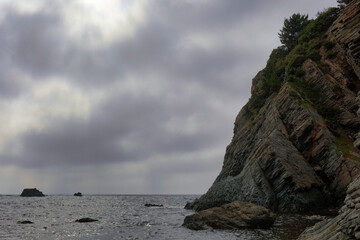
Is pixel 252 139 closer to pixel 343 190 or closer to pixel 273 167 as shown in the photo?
pixel 273 167

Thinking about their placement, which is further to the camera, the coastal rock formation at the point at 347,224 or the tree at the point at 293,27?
the tree at the point at 293,27

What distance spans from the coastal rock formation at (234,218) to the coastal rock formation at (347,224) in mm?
13465

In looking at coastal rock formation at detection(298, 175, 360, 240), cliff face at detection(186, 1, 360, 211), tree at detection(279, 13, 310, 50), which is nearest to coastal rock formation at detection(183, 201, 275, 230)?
cliff face at detection(186, 1, 360, 211)

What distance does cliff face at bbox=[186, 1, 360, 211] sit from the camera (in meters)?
40.4

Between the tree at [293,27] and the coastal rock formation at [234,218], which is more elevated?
the tree at [293,27]

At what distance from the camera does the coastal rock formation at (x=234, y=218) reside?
30.5m

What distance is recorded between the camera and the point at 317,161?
44.0 metres

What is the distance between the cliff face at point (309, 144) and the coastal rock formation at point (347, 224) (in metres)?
23.4

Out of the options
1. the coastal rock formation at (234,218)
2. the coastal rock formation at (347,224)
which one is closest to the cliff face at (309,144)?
the coastal rock formation at (234,218)

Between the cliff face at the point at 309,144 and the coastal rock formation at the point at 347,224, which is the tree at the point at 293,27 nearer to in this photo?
the cliff face at the point at 309,144

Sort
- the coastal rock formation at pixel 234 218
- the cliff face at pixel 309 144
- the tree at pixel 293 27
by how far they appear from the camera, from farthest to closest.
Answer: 1. the tree at pixel 293 27
2. the cliff face at pixel 309 144
3. the coastal rock formation at pixel 234 218

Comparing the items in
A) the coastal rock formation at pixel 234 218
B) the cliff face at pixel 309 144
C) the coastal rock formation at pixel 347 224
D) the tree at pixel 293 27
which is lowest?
the coastal rock formation at pixel 234 218

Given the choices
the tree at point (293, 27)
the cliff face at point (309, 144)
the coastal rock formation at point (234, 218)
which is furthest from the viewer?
the tree at point (293, 27)

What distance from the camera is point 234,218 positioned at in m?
31.8
